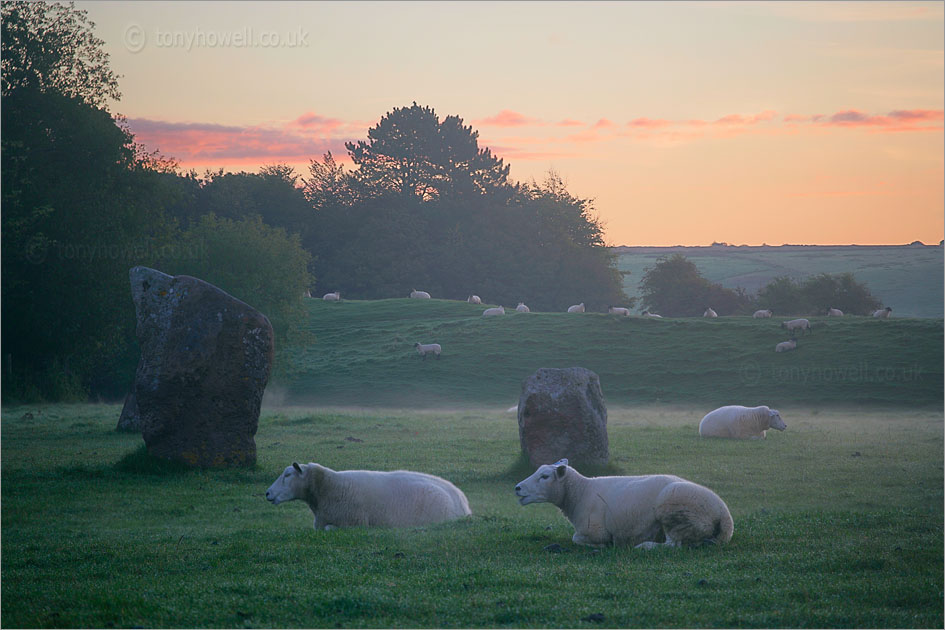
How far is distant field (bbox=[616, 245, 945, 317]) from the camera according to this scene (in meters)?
108

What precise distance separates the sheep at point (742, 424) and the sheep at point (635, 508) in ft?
54.1

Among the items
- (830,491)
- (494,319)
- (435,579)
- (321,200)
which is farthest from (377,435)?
(321,200)

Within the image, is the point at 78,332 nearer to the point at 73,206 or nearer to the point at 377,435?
the point at 73,206

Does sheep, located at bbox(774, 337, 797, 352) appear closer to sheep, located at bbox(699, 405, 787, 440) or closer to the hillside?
the hillside

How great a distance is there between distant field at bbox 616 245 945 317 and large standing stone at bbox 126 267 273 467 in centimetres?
8353

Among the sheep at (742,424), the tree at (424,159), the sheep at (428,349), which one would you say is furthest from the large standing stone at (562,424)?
the tree at (424,159)

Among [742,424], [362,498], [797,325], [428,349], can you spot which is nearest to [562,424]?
[362,498]

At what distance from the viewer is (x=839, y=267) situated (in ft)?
451

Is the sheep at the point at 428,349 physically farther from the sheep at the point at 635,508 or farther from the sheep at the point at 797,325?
the sheep at the point at 635,508

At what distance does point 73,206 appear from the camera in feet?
106

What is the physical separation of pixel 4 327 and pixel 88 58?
37.0 ft

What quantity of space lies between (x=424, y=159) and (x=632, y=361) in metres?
52.3

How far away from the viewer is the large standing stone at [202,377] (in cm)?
1953

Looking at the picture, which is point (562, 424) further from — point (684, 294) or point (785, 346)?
point (684, 294)
